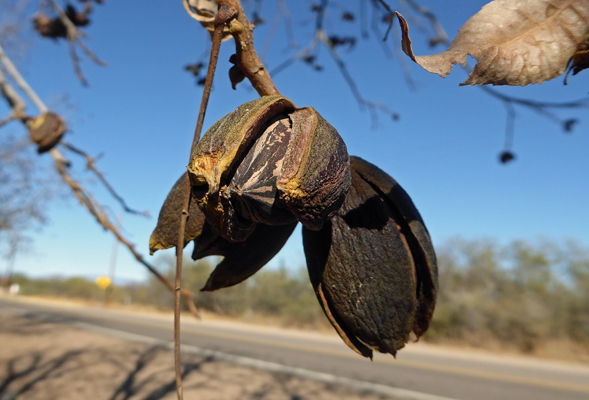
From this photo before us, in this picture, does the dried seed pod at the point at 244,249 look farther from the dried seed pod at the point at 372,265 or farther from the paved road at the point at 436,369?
the paved road at the point at 436,369

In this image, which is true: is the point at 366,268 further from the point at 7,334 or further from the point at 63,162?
the point at 7,334

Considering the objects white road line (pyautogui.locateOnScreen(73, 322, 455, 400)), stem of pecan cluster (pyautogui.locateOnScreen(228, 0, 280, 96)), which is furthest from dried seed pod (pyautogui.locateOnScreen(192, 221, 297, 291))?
white road line (pyautogui.locateOnScreen(73, 322, 455, 400))

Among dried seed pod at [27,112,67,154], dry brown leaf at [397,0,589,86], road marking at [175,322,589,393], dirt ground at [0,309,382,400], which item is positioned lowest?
road marking at [175,322,589,393]

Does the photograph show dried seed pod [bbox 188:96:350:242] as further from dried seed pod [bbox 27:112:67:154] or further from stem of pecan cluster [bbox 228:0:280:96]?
dried seed pod [bbox 27:112:67:154]

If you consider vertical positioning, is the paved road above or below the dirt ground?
below

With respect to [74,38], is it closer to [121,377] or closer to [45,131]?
[45,131]

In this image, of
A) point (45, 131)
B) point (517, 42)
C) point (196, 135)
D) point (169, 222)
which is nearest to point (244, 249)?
point (169, 222)

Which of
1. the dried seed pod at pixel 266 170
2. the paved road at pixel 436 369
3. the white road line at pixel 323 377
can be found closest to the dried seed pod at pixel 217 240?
the dried seed pod at pixel 266 170

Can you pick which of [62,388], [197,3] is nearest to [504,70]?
[197,3]
